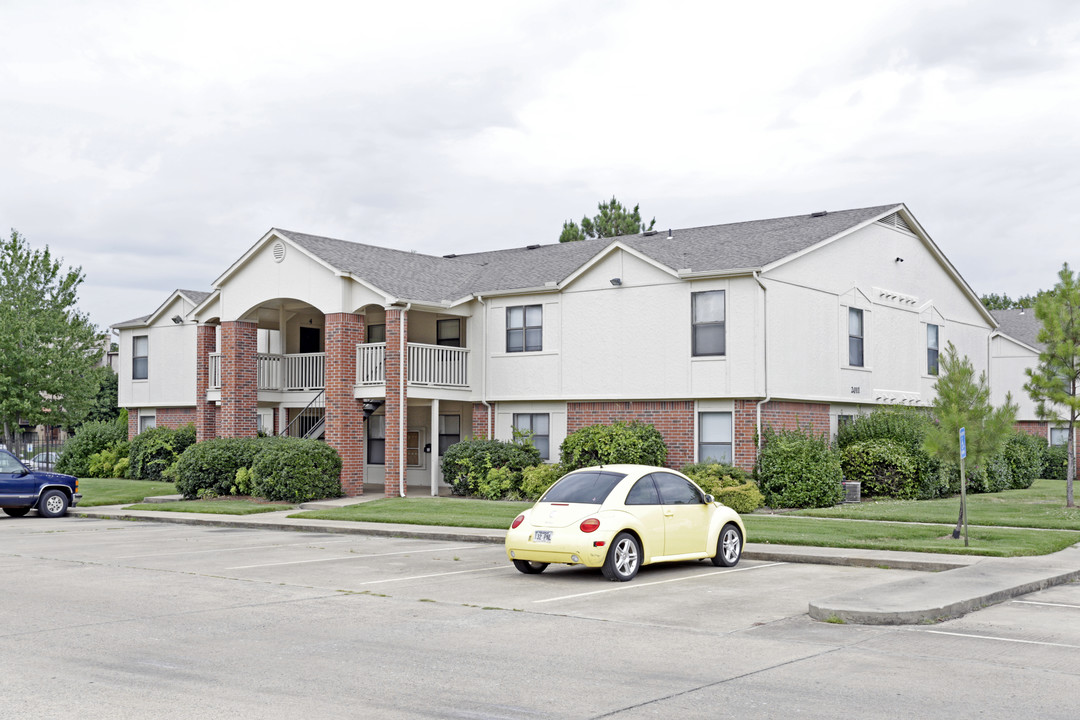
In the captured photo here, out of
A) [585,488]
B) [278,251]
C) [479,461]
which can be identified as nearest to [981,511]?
[479,461]

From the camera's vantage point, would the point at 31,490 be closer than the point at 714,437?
Yes

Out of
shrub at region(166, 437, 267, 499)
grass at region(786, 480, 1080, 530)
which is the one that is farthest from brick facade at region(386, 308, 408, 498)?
grass at region(786, 480, 1080, 530)

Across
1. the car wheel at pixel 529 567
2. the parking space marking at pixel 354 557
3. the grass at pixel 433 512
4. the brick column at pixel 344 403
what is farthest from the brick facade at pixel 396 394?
the car wheel at pixel 529 567

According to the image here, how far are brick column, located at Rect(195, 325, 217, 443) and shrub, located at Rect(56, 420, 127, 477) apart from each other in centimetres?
701

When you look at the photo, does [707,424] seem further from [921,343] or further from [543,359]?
[921,343]

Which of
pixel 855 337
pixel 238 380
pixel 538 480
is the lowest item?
pixel 538 480

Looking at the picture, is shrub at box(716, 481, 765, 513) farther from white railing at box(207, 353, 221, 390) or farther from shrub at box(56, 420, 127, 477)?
shrub at box(56, 420, 127, 477)

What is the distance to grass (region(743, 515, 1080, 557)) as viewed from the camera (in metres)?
17.1

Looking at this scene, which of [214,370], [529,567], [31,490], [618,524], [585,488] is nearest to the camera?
[618,524]

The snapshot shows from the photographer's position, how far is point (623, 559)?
14.2 meters

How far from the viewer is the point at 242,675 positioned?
852 centimetres

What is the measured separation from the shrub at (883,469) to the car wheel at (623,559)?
14563 millimetres

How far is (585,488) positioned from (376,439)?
20.4m

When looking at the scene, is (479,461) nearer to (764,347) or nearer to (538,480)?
(538,480)
